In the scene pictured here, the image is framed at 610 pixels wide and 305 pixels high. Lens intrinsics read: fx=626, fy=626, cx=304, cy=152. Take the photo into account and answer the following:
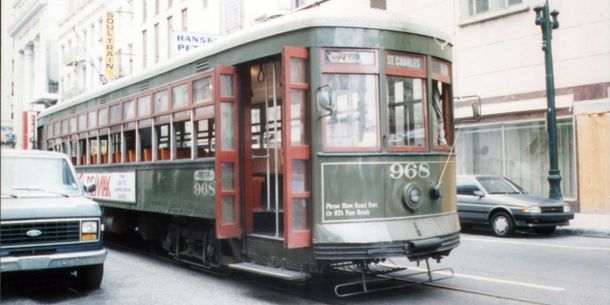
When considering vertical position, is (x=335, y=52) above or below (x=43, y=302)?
above

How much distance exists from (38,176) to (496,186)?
10.6 m

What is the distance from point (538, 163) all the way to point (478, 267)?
419 inches

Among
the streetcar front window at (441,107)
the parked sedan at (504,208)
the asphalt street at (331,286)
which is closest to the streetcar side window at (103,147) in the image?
the asphalt street at (331,286)

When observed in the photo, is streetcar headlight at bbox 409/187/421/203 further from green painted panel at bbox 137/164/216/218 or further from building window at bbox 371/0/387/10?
building window at bbox 371/0/387/10

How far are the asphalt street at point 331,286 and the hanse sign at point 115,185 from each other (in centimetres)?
118

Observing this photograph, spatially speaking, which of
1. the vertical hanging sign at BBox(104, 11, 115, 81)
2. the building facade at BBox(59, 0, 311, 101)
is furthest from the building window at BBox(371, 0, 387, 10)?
the vertical hanging sign at BBox(104, 11, 115, 81)

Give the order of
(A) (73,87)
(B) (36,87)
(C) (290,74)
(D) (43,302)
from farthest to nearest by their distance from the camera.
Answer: (B) (36,87) → (A) (73,87) → (D) (43,302) → (C) (290,74)

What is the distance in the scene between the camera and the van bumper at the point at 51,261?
722cm

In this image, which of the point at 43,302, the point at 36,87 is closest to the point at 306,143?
the point at 43,302

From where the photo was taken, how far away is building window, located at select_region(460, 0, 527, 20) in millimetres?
19516

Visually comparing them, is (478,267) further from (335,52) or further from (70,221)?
(70,221)

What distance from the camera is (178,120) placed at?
933 centimetres

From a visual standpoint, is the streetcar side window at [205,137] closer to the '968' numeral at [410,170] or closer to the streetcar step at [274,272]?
the streetcar step at [274,272]

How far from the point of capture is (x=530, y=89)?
1905 cm
